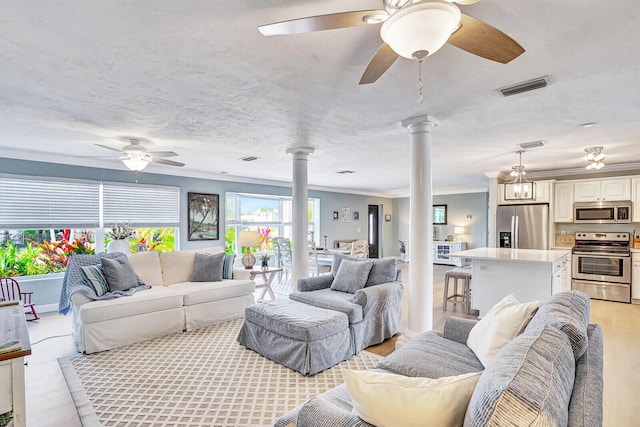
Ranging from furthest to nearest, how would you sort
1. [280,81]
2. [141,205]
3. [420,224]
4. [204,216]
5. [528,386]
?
1. [204,216]
2. [141,205]
3. [420,224]
4. [280,81]
5. [528,386]

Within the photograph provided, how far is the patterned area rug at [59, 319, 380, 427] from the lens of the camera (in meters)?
2.28

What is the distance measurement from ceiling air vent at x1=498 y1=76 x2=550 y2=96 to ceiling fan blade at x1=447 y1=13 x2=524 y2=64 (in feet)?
3.48

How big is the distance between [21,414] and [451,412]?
1775mm

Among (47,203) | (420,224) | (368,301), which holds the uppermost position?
(47,203)

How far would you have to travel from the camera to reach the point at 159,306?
380cm

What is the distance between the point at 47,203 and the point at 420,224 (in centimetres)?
549

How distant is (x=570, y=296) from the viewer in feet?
5.80

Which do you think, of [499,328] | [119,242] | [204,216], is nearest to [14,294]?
[119,242]

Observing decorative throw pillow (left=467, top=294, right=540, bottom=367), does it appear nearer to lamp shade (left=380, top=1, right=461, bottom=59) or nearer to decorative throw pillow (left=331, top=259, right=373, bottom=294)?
lamp shade (left=380, top=1, right=461, bottom=59)

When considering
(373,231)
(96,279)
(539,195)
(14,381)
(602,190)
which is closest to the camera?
(14,381)

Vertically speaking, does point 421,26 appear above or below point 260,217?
above

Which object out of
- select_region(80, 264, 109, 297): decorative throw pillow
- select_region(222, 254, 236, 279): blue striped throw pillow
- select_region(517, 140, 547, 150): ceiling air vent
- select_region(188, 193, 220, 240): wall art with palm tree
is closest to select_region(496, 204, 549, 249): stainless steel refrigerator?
select_region(517, 140, 547, 150): ceiling air vent

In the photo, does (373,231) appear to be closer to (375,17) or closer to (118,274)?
(118,274)

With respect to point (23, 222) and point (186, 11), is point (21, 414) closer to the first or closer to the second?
point (186, 11)
